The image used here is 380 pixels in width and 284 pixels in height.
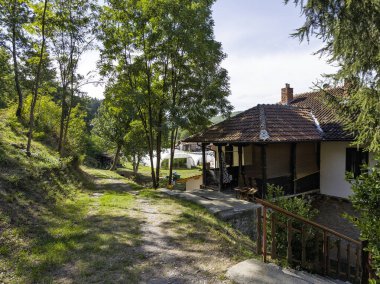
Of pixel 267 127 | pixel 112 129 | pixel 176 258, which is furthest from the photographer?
pixel 112 129

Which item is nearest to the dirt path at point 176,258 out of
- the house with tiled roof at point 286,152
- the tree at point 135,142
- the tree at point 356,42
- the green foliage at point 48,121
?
the tree at point 356,42

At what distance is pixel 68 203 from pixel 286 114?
10257mm

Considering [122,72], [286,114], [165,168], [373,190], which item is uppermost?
[122,72]

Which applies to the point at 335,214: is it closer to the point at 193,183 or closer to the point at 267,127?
the point at 267,127

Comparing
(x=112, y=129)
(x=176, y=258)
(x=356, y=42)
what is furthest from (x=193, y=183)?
(x=356, y=42)

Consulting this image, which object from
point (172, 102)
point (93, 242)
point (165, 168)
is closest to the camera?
point (93, 242)

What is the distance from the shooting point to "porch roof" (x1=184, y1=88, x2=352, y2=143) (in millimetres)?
10797

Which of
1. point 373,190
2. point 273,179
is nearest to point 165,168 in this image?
point 273,179

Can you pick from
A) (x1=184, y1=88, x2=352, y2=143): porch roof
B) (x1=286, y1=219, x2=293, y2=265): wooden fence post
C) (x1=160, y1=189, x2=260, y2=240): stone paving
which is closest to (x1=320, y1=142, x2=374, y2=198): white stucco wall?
(x1=184, y1=88, x2=352, y2=143): porch roof

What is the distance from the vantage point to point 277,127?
450 inches

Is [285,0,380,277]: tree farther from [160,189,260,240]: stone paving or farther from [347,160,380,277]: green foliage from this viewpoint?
[160,189,260,240]: stone paving

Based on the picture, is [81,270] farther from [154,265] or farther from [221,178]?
[221,178]

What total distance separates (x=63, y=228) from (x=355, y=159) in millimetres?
11409

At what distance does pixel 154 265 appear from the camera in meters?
4.89
